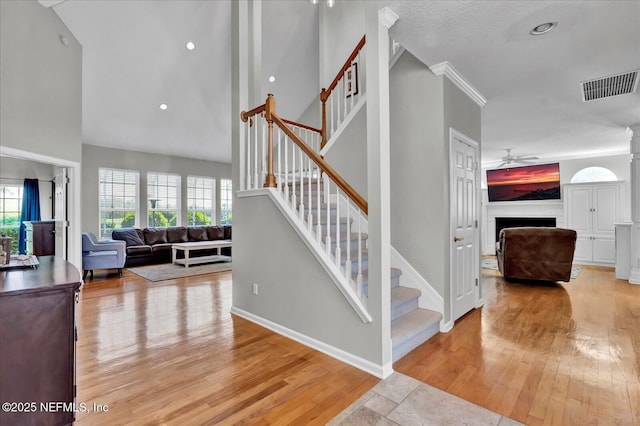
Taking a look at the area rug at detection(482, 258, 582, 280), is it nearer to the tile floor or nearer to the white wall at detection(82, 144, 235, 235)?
the tile floor

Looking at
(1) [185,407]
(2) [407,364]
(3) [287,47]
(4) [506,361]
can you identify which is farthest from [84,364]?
(3) [287,47]

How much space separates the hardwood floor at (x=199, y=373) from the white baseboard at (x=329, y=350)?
5 cm

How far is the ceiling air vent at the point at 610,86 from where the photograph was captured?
3482 mm

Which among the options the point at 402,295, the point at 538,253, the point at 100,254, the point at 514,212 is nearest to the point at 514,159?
the point at 514,212

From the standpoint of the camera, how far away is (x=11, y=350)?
1.49 m

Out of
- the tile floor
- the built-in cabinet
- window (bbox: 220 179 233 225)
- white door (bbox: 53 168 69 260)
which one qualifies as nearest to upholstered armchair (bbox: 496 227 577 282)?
the built-in cabinet

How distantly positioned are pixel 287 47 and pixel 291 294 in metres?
5.35

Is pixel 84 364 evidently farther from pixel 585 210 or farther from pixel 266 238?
pixel 585 210

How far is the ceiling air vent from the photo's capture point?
348 centimetres

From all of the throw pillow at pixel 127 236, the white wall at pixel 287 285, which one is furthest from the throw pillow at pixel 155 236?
the white wall at pixel 287 285

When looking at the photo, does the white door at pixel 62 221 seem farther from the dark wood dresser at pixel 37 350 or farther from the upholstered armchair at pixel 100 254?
the dark wood dresser at pixel 37 350

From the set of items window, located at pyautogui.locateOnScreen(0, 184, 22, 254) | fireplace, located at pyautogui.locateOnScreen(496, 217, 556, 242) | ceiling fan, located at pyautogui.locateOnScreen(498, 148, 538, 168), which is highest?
ceiling fan, located at pyautogui.locateOnScreen(498, 148, 538, 168)

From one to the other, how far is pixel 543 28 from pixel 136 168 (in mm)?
8490

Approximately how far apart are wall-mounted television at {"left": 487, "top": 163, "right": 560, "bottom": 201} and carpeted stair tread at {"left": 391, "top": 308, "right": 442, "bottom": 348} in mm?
7043
